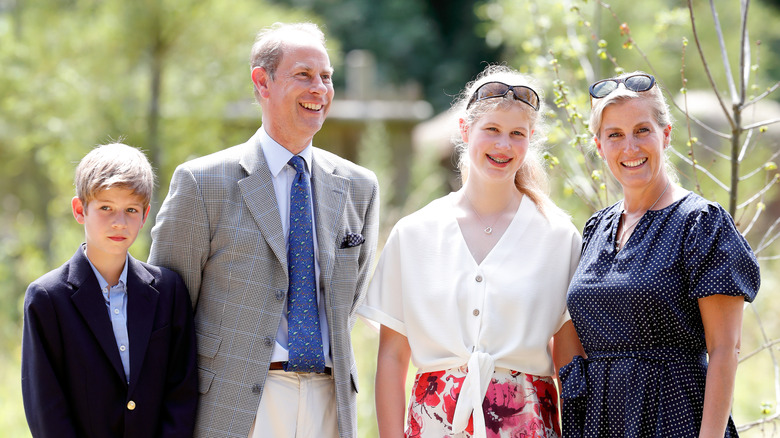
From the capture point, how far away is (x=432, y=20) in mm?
20719

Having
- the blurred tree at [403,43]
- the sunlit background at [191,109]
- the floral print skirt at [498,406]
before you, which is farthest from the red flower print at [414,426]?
the blurred tree at [403,43]

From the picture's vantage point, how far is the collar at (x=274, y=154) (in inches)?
112

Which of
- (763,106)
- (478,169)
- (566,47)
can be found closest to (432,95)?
(763,106)

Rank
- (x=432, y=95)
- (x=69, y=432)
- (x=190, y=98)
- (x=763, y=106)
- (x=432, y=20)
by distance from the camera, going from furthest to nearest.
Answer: (x=432, y=20)
(x=432, y=95)
(x=763, y=106)
(x=190, y=98)
(x=69, y=432)

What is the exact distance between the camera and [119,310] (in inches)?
99.3

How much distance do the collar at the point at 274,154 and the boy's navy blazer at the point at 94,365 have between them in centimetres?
55

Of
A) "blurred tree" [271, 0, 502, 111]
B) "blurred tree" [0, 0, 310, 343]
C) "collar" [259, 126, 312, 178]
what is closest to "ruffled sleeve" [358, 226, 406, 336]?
"collar" [259, 126, 312, 178]

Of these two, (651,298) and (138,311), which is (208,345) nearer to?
(138,311)

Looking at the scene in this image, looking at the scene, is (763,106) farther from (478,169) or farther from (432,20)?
(432,20)

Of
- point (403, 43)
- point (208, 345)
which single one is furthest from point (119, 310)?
point (403, 43)

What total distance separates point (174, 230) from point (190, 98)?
609cm

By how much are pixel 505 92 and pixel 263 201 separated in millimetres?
846

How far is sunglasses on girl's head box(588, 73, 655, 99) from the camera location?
257 cm

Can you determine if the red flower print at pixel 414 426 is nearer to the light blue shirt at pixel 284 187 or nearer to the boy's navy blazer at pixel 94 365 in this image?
the light blue shirt at pixel 284 187
